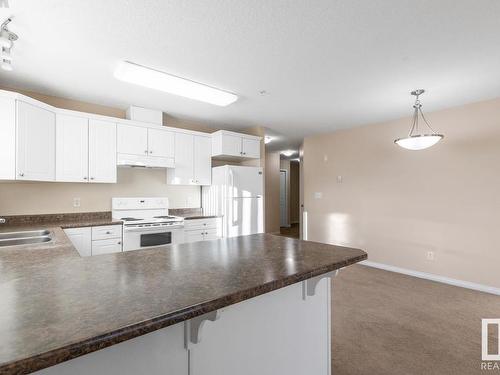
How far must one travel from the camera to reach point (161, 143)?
3682 millimetres

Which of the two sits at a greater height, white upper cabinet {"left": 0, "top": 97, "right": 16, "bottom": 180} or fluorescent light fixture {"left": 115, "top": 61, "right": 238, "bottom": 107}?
fluorescent light fixture {"left": 115, "top": 61, "right": 238, "bottom": 107}

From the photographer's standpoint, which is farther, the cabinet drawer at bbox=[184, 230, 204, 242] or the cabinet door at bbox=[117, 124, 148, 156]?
the cabinet drawer at bbox=[184, 230, 204, 242]

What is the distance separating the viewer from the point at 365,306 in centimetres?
286

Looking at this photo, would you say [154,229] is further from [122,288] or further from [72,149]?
[122,288]

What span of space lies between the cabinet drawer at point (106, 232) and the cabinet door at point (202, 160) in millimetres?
1362

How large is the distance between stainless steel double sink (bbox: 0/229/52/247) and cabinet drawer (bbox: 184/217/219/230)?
163 centimetres

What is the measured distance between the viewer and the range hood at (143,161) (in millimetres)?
3352

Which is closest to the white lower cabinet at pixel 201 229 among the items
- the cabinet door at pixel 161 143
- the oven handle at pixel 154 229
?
the oven handle at pixel 154 229

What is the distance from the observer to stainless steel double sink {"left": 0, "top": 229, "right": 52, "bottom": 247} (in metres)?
2.29

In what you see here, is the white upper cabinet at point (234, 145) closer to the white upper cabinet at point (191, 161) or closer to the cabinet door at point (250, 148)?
the cabinet door at point (250, 148)

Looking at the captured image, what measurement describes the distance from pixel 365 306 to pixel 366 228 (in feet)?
6.18

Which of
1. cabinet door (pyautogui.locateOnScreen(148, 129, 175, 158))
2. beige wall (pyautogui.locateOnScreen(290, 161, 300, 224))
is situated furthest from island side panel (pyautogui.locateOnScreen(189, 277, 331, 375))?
beige wall (pyautogui.locateOnScreen(290, 161, 300, 224))

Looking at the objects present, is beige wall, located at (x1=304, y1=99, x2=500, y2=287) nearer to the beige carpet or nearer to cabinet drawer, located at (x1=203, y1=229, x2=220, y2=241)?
the beige carpet

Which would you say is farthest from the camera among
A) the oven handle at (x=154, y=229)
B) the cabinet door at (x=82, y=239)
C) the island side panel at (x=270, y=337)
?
the oven handle at (x=154, y=229)
